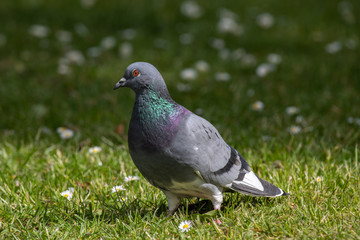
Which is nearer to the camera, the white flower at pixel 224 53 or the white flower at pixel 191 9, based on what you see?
the white flower at pixel 224 53

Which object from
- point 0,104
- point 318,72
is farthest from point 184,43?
point 0,104

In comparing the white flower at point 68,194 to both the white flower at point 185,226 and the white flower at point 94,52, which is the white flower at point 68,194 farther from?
the white flower at point 94,52

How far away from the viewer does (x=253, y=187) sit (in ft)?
9.16

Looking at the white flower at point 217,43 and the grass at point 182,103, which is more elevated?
the white flower at point 217,43

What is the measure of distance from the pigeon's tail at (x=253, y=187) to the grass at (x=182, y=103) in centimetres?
10

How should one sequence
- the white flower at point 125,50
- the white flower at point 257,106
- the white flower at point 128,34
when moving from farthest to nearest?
the white flower at point 128,34 < the white flower at point 125,50 < the white flower at point 257,106

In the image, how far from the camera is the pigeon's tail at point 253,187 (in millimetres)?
2768

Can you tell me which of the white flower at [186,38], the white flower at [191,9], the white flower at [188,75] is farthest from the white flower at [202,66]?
the white flower at [191,9]

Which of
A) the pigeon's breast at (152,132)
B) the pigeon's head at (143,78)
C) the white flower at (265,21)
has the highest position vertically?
the pigeon's head at (143,78)

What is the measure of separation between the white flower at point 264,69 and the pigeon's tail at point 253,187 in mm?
2917

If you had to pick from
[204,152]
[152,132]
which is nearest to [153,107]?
[152,132]

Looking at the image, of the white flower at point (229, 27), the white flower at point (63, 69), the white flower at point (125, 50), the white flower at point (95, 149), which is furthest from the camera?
the white flower at point (229, 27)

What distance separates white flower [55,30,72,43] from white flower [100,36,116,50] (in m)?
0.52

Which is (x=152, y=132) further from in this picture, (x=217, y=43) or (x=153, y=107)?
(x=217, y=43)
